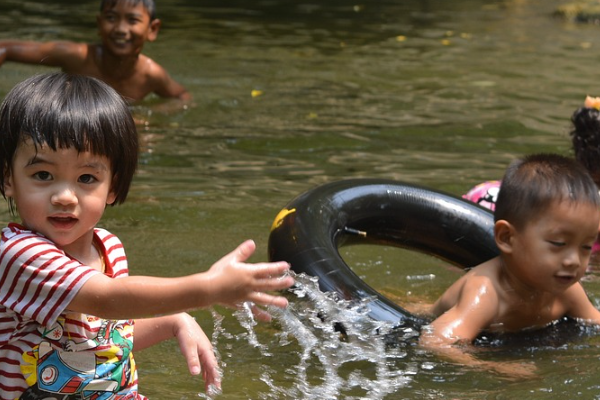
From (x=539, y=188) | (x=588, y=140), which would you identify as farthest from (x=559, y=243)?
(x=588, y=140)

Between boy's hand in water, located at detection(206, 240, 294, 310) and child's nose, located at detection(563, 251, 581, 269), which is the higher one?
boy's hand in water, located at detection(206, 240, 294, 310)

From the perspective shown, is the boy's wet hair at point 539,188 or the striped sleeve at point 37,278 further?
the boy's wet hair at point 539,188

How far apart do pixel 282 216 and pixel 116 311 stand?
174 centimetres


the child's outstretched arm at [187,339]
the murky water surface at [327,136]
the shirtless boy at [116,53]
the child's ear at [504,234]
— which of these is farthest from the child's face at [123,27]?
the child's outstretched arm at [187,339]

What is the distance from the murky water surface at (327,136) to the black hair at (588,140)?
0.58 meters

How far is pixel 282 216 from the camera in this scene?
4.01 meters

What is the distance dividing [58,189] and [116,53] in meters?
5.22

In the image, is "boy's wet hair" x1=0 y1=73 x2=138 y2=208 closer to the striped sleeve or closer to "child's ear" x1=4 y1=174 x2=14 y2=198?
"child's ear" x1=4 y1=174 x2=14 y2=198

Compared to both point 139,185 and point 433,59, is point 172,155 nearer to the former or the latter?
point 139,185

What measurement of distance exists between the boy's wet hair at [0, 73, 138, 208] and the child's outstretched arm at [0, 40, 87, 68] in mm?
4686

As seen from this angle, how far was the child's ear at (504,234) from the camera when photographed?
3816 mm

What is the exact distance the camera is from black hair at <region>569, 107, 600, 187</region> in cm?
493

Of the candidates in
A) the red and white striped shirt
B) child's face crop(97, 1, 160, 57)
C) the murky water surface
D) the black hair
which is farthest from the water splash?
child's face crop(97, 1, 160, 57)

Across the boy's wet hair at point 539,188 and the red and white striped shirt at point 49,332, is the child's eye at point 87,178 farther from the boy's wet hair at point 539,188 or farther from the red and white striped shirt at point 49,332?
the boy's wet hair at point 539,188
